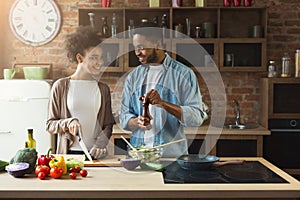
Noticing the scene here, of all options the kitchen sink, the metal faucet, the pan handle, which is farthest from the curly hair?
the metal faucet

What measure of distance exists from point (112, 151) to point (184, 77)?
0.83m

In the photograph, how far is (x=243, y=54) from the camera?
4746 mm

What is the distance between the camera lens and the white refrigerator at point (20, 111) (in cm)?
432

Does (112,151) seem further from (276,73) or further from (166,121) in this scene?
(276,73)

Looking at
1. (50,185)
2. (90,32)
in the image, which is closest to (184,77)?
(90,32)

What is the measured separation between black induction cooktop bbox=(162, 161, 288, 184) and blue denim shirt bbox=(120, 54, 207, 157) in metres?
0.23

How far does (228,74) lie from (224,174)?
2.55m

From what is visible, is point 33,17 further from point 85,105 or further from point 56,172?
point 56,172

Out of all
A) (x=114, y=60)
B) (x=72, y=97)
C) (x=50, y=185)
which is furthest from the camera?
(x=114, y=60)

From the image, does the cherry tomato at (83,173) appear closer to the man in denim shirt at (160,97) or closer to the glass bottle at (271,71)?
the man in denim shirt at (160,97)

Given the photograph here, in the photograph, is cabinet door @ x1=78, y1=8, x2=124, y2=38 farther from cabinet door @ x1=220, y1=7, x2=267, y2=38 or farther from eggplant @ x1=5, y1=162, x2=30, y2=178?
eggplant @ x1=5, y1=162, x2=30, y2=178

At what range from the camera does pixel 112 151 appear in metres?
3.28

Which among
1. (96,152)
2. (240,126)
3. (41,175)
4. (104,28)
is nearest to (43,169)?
(41,175)

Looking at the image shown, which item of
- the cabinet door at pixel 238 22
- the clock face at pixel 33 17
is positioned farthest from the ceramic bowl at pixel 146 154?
the clock face at pixel 33 17
